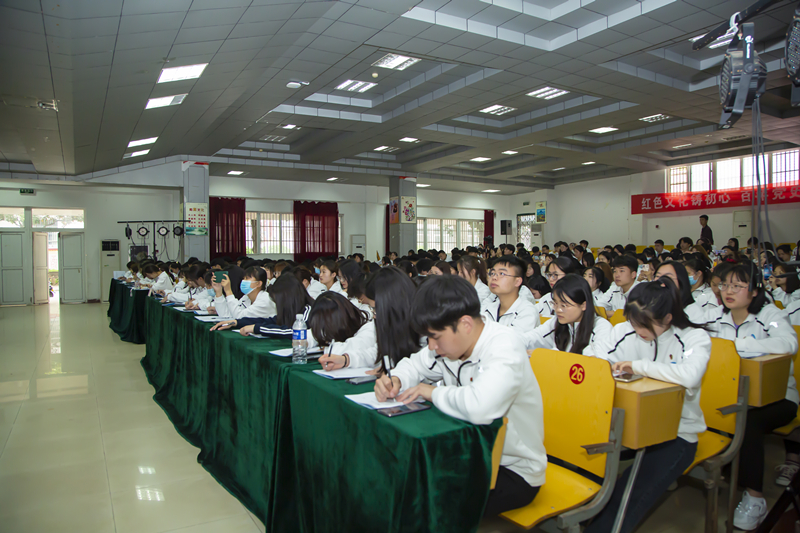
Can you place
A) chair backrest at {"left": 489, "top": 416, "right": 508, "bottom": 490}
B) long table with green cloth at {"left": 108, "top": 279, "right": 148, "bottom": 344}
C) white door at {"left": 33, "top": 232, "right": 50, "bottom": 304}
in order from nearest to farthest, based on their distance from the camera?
chair backrest at {"left": 489, "top": 416, "right": 508, "bottom": 490}, long table with green cloth at {"left": 108, "top": 279, "right": 148, "bottom": 344}, white door at {"left": 33, "top": 232, "right": 50, "bottom": 304}

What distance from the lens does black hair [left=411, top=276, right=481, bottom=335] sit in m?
1.63

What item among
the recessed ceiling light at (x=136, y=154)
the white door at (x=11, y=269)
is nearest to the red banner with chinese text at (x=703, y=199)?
the recessed ceiling light at (x=136, y=154)

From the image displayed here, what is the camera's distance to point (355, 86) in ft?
28.6

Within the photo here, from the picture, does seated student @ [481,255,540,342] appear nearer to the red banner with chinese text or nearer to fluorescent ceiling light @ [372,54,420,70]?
fluorescent ceiling light @ [372,54,420,70]


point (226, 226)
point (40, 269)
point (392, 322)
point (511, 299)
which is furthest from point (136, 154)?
point (392, 322)

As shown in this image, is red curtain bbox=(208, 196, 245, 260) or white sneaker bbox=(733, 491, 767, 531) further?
red curtain bbox=(208, 196, 245, 260)

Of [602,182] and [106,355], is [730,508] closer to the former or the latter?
[106,355]

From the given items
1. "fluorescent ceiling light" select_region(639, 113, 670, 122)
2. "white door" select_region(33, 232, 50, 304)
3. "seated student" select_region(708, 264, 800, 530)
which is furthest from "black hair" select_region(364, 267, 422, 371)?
"white door" select_region(33, 232, 50, 304)

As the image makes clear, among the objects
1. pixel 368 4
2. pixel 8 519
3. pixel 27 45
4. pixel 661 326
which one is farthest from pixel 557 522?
pixel 27 45

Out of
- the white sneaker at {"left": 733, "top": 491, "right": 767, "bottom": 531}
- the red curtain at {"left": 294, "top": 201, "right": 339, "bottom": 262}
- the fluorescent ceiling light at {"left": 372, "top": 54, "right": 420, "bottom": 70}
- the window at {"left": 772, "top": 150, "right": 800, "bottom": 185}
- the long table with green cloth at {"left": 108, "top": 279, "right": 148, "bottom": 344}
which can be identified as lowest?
the white sneaker at {"left": 733, "top": 491, "right": 767, "bottom": 531}

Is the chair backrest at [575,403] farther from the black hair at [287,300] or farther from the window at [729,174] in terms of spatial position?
Result: the window at [729,174]

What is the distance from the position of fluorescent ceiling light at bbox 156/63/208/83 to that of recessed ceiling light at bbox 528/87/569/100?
18.8ft

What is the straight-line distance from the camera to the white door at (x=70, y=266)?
1391cm

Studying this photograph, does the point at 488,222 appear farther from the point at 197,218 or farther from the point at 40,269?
the point at 40,269
